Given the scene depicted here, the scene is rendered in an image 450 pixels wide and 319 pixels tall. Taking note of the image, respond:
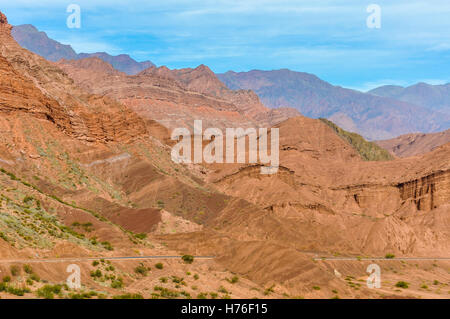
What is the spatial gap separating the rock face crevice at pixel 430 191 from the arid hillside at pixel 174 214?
0.26m

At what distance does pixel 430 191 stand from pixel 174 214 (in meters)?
51.6

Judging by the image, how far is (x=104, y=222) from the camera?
58562mm

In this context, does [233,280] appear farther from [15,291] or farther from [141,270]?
[15,291]

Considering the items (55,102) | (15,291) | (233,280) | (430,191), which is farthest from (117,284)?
(430,191)

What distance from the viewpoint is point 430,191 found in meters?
112

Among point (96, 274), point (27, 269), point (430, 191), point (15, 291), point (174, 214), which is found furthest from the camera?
point (430, 191)

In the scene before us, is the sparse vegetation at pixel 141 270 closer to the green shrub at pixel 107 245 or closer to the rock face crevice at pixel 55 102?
the green shrub at pixel 107 245

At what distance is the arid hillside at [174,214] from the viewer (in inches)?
1738

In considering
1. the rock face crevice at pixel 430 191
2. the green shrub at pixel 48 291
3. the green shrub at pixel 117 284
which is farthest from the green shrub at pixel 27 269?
the rock face crevice at pixel 430 191

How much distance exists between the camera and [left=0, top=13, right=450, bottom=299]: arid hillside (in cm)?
4416

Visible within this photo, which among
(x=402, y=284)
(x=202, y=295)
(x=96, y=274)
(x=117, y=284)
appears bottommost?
(x=402, y=284)

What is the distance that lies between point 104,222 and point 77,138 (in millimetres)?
33949

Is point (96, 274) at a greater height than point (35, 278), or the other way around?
point (35, 278)
